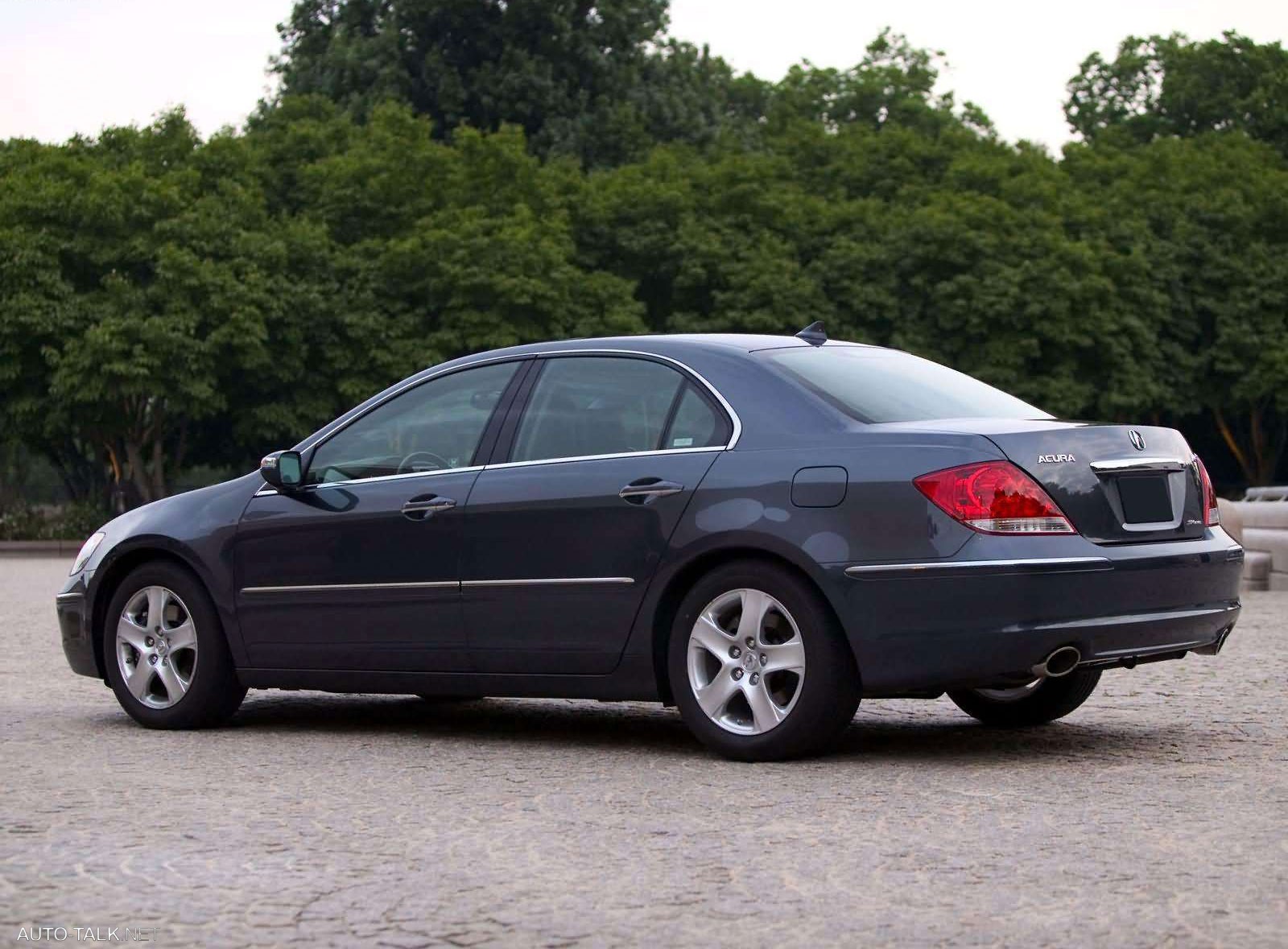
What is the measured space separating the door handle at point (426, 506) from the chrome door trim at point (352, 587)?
26 cm

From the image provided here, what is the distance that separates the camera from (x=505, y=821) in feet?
20.2

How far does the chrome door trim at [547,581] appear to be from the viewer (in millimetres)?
7641

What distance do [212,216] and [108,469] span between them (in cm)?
928

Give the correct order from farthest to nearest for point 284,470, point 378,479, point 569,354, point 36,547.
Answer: point 36,547
point 284,470
point 378,479
point 569,354

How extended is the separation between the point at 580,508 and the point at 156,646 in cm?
234

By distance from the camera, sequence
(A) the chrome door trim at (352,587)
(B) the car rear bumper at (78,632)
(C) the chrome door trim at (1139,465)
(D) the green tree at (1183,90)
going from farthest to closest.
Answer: (D) the green tree at (1183,90) → (B) the car rear bumper at (78,632) → (A) the chrome door trim at (352,587) → (C) the chrome door trim at (1139,465)

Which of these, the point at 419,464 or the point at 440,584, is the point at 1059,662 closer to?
the point at 440,584

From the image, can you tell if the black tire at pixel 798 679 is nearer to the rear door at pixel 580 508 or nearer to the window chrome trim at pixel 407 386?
the rear door at pixel 580 508

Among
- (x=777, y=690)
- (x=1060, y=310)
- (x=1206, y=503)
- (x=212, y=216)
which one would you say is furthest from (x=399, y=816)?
(x=1060, y=310)

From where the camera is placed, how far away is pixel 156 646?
9.02m

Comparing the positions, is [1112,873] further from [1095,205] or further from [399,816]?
[1095,205]

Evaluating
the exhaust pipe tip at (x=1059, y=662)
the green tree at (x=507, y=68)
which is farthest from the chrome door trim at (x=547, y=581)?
the green tree at (x=507, y=68)

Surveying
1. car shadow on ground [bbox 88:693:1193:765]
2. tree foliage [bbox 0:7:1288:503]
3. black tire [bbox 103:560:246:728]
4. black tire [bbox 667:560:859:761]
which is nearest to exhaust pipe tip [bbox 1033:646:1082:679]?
car shadow on ground [bbox 88:693:1193:765]

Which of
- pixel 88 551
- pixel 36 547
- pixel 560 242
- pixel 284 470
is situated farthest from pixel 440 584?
pixel 560 242
